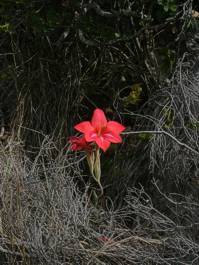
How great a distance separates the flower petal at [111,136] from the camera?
216 cm

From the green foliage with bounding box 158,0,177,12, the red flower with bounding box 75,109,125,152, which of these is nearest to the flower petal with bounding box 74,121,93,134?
the red flower with bounding box 75,109,125,152

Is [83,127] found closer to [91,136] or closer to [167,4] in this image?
[91,136]

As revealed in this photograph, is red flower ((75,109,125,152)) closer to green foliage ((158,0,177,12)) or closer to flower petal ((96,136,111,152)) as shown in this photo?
flower petal ((96,136,111,152))

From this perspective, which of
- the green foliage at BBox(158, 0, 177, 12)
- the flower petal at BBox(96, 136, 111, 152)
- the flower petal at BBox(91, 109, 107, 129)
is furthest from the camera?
the green foliage at BBox(158, 0, 177, 12)

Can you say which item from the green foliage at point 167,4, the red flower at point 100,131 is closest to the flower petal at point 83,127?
the red flower at point 100,131

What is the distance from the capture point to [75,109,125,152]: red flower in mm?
2119

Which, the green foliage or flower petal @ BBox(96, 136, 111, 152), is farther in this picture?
the green foliage

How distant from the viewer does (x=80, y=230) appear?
7.59 ft

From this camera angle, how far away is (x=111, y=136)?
218 centimetres

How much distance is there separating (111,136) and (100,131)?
0.14ft

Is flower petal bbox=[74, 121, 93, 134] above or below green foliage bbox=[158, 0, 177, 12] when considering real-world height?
below

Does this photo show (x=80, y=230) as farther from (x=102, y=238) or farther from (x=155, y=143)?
(x=155, y=143)

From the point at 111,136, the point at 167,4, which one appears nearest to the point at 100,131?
the point at 111,136

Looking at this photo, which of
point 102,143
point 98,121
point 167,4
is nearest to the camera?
point 102,143
